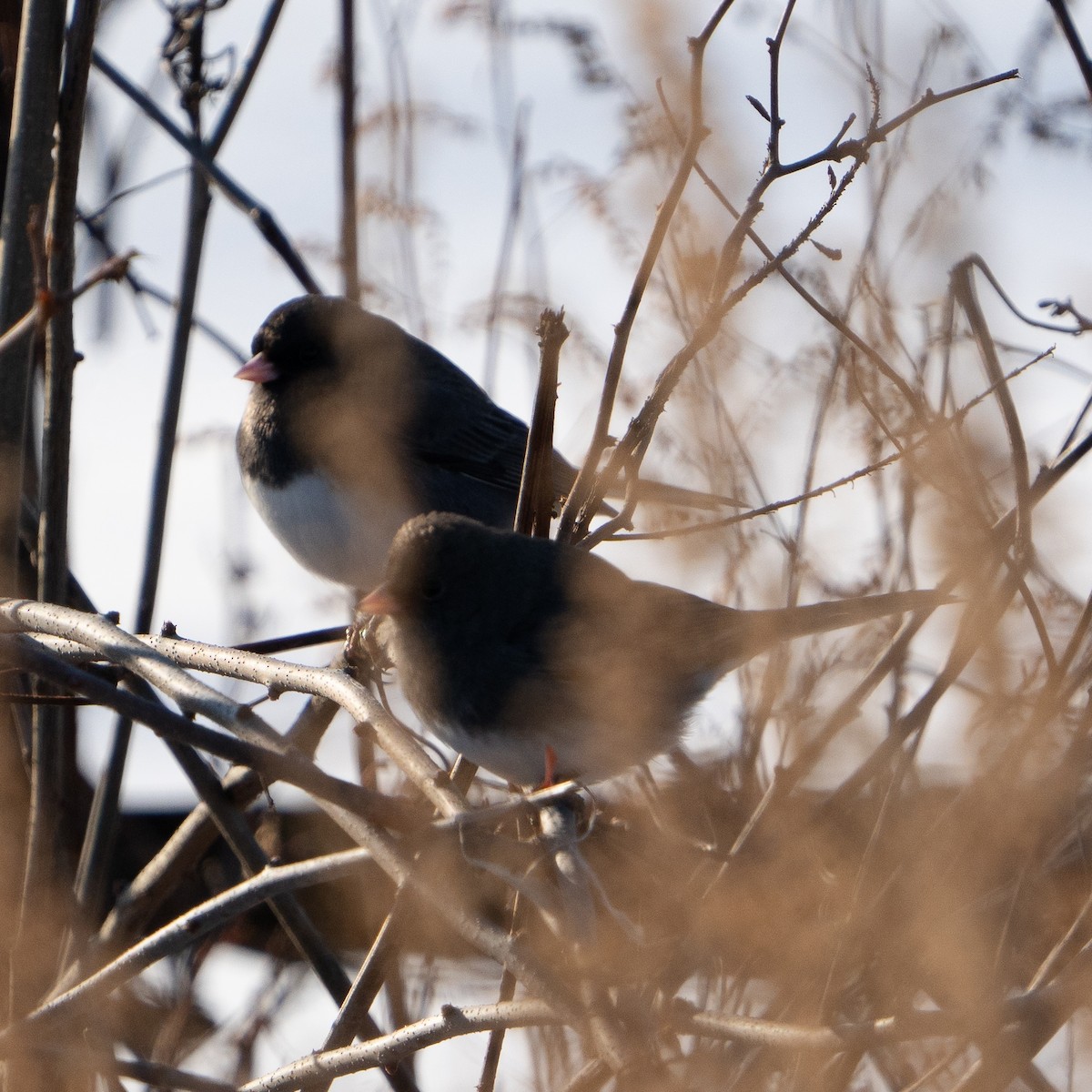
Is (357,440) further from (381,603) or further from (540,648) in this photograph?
(540,648)

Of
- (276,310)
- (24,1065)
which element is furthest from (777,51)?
(276,310)

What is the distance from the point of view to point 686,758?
2365 mm

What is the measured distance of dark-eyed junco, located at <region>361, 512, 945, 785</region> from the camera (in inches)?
93.8

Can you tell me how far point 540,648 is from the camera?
2518 millimetres

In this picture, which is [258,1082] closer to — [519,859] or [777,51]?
[519,859]

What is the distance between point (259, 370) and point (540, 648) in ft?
4.83

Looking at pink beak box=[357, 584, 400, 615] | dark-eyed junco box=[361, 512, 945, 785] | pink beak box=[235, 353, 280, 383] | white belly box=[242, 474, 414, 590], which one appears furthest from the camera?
pink beak box=[235, 353, 280, 383]

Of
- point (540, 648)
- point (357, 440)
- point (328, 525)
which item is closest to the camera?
point (540, 648)

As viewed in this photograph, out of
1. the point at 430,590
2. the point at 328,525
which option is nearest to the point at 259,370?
the point at 328,525

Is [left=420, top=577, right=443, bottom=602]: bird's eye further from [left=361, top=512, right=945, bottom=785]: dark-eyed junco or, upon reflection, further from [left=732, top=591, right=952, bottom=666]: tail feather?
[left=732, top=591, right=952, bottom=666]: tail feather

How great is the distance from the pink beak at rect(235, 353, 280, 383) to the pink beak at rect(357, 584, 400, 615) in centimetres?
122

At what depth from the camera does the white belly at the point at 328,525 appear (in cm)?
348

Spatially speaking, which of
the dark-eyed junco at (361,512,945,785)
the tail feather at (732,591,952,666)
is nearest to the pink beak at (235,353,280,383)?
the dark-eyed junco at (361,512,945,785)

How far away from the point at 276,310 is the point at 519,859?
2517 millimetres
